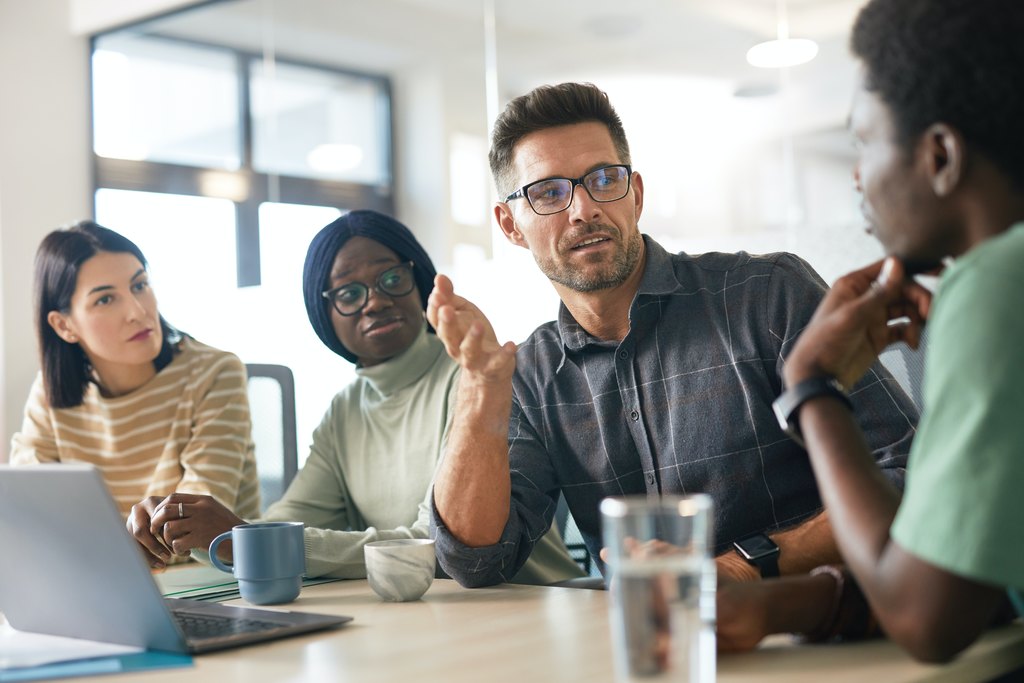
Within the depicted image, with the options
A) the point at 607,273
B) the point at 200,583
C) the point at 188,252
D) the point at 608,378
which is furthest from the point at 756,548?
the point at 188,252

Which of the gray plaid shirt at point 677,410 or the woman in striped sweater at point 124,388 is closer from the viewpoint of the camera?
the gray plaid shirt at point 677,410

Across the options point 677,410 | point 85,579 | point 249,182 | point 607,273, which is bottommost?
point 85,579

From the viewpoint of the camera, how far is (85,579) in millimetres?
1070

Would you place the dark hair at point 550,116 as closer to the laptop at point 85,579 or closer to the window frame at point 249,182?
the laptop at point 85,579

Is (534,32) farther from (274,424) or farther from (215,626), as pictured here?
(215,626)

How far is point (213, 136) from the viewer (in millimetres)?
4180

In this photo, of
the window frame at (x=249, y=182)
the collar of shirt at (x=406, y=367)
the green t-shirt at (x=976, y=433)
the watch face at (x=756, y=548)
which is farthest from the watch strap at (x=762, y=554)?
the window frame at (x=249, y=182)

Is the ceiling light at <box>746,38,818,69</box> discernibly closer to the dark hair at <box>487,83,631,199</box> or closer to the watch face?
the dark hair at <box>487,83,631,199</box>

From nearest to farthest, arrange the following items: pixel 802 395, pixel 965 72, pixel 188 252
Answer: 1. pixel 965 72
2. pixel 802 395
3. pixel 188 252

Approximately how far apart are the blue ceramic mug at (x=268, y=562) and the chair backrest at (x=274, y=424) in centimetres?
110

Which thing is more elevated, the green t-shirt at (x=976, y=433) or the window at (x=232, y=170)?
the window at (x=232, y=170)

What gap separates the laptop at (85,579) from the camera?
101cm

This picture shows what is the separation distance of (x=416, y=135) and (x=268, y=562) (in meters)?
2.73

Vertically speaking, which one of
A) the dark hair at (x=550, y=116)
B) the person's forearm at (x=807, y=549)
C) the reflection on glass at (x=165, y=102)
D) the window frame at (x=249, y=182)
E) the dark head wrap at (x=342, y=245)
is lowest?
the person's forearm at (x=807, y=549)
